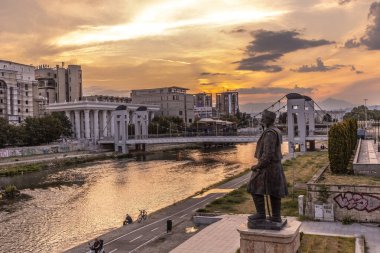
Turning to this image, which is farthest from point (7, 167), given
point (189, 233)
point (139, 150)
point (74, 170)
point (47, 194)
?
point (189, 233)

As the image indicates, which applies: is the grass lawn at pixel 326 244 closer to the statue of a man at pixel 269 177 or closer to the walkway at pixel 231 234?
the walkway at pixel 231 234

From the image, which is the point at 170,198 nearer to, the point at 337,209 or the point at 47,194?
the point at 47,194

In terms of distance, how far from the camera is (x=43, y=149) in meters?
78.8

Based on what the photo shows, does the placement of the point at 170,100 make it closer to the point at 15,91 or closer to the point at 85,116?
the point at 85,116

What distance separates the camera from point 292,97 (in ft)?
253

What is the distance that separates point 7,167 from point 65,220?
115 feet

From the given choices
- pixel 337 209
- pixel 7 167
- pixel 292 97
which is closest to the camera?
pixel 337 209

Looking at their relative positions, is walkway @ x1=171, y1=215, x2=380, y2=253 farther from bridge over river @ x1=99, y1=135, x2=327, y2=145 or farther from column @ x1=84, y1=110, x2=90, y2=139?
column @ x1=84, y1=110, x2=90, y2=139

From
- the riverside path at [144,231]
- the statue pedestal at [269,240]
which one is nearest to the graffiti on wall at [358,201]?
the riverside path at [144,231]

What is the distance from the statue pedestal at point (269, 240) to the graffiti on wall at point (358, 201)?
34.7ft

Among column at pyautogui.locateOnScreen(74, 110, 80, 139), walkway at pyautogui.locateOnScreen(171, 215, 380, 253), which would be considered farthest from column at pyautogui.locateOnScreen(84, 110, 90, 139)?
walkway at pyautogui.locateOnScreen(171, 215, 380, 253)

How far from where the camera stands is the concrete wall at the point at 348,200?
2306 centimetres

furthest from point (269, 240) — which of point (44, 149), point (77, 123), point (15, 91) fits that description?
point (77, 123)

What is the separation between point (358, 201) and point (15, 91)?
310 feet
